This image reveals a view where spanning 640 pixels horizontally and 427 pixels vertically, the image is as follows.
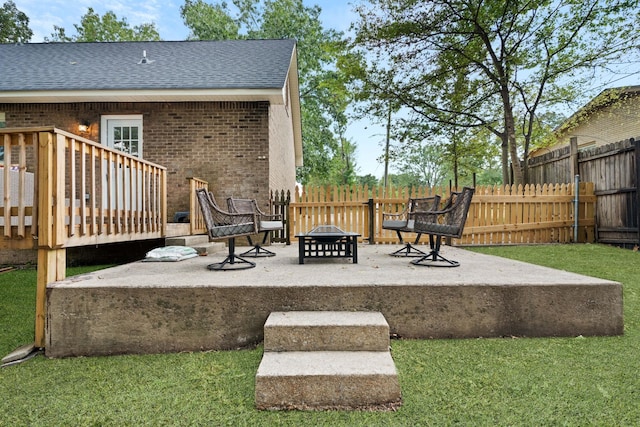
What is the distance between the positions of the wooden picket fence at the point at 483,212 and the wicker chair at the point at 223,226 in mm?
3439

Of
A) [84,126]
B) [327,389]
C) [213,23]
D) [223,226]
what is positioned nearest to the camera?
[327,389]

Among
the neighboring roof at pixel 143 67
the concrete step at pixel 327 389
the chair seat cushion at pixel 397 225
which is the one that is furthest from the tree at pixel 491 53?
the concrete step at pixel 327 389

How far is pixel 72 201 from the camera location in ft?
9.32

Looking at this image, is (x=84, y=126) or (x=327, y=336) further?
(x=84, y=126)

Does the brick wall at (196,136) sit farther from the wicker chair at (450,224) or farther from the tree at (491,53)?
the tree at (491,53)

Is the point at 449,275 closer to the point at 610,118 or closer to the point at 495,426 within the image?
the point at 495,426

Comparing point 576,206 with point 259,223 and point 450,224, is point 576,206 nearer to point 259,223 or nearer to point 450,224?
point 450,224

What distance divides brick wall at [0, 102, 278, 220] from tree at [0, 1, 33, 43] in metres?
23.3

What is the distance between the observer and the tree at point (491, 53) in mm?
10273

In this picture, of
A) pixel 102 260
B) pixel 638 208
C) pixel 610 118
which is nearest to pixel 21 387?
pixel 102 260

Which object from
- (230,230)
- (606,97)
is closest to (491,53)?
(606,97)

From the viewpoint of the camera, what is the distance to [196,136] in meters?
7.09

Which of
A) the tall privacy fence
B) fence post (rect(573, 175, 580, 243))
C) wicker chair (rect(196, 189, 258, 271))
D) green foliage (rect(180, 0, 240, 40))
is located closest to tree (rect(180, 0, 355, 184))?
green foliage (rect(180, 0, 240, 40))

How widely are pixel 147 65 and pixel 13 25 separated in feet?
82.7
